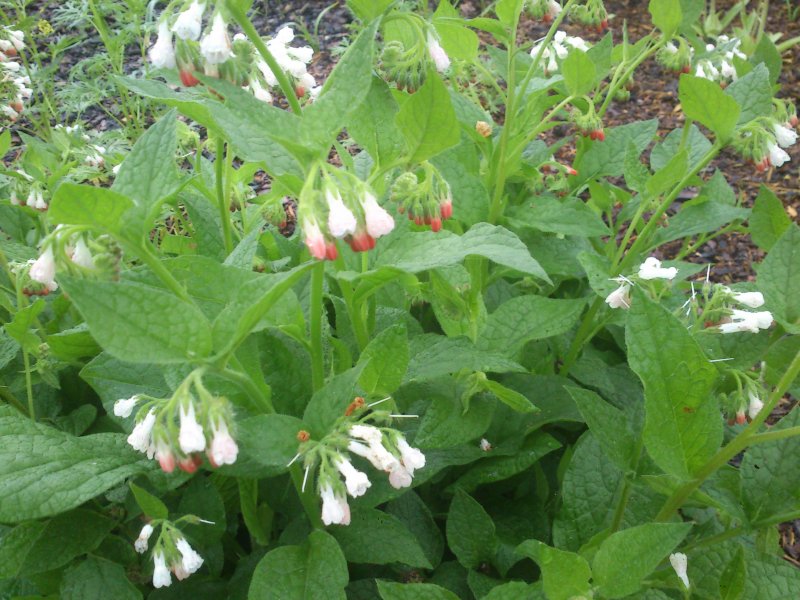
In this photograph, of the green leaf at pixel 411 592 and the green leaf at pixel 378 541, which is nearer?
the green leaf at pixel 411 592

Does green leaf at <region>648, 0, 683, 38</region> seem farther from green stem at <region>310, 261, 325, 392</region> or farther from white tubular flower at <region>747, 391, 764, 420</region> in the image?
green stem at <region>310, 261, 325, 392</region>

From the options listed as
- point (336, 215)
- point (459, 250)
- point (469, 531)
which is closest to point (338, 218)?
point (336, 215)

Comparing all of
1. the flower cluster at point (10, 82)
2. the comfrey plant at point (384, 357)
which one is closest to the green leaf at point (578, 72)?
the comfrey plant at point (384, 357)

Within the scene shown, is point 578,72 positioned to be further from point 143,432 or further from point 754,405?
point 143,432

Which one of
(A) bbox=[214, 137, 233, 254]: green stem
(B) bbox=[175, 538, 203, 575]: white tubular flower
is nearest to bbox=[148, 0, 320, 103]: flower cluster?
(A) bbox=[214, 137, 233, 254]: green stem

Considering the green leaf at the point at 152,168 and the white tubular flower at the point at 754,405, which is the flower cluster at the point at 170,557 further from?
the white tubular flower at the point at 754,405

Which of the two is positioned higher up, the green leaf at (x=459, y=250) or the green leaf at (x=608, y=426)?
the green leaf at (x=459, y=250)

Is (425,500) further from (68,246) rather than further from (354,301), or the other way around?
(68,246)
